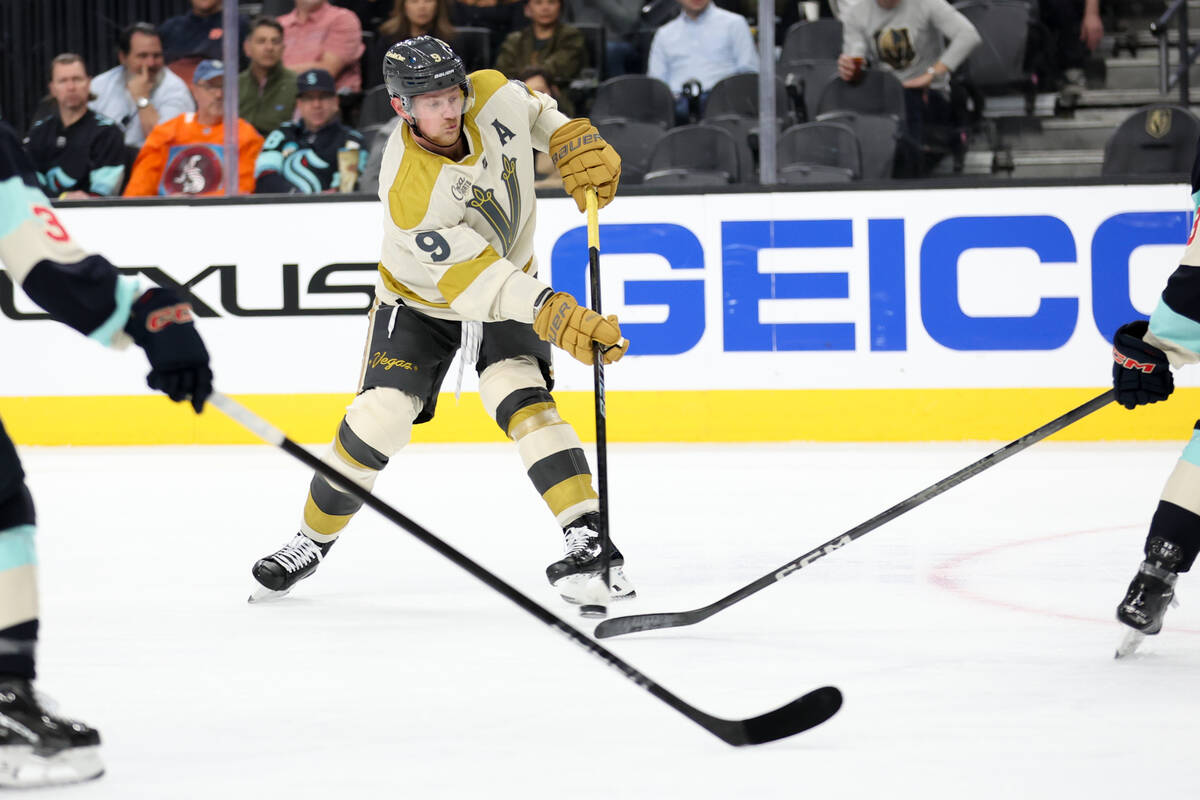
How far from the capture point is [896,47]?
5.75 m

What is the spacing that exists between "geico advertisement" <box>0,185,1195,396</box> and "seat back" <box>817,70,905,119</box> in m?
0.48

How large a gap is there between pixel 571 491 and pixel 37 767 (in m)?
1.35

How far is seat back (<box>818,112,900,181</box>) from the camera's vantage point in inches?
213

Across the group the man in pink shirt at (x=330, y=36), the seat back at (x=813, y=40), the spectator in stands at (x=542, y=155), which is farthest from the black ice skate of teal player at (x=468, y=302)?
the man in pink shirt at (x=330, y=36)

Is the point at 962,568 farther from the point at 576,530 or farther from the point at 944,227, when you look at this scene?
the point at 944,227

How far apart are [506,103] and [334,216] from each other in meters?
2.64

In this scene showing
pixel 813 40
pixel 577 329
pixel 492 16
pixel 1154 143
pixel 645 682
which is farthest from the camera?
pixel 492 16

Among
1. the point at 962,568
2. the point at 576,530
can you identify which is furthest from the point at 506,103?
the point at 962,568

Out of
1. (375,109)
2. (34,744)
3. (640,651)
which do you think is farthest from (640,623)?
(375,109)

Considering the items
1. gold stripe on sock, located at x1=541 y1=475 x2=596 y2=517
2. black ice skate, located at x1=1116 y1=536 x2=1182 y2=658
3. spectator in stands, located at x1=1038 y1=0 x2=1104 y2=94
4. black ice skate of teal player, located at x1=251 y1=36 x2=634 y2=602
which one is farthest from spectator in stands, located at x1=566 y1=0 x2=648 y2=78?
black ice skate, located at x1=1116 y1=536 x2=1182 y2=658

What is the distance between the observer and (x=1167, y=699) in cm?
214

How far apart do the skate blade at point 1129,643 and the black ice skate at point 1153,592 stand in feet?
0.04

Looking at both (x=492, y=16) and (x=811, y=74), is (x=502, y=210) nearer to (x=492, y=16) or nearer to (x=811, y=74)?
(x=811, y=74)

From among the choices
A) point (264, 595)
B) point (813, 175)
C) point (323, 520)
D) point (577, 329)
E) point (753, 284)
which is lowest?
point (264, 595)
